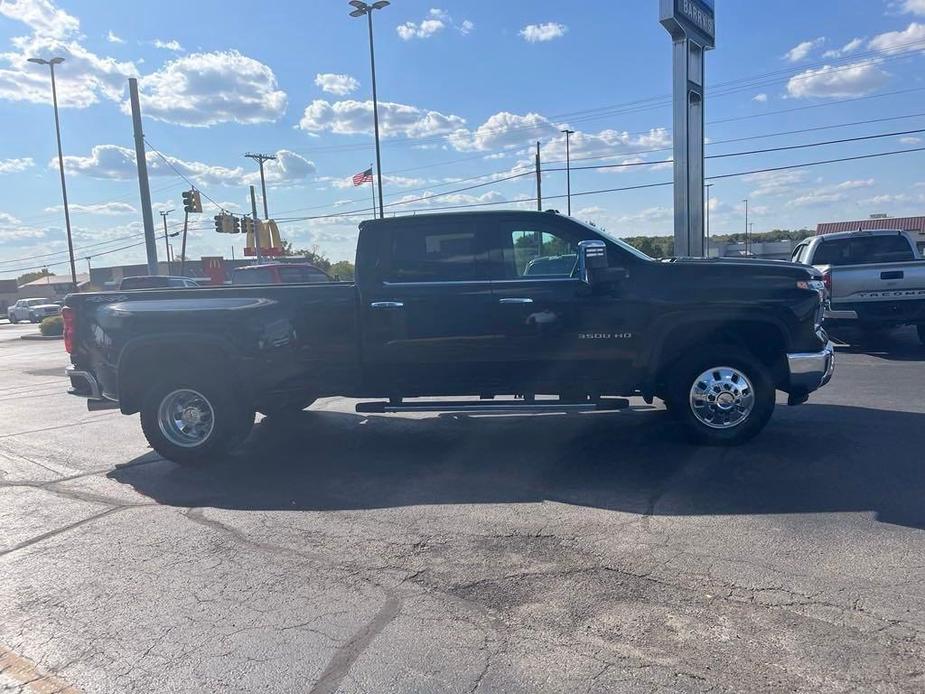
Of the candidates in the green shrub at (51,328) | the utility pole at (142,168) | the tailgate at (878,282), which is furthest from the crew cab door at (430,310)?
the green shrub at (51,328)

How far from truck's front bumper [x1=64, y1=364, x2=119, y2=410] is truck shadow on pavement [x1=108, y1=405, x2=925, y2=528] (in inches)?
24.6

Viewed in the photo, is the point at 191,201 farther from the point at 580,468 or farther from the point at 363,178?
the point at 580,468

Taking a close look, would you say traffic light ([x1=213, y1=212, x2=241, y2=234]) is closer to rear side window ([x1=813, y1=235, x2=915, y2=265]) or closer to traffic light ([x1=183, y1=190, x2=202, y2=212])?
traffic light ([x1=183, y1=190, x2=202, y2=212])

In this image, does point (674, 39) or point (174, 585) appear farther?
point (674, 39)

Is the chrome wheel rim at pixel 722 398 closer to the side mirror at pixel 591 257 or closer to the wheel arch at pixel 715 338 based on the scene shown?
the wheel arch at pixel 715 338

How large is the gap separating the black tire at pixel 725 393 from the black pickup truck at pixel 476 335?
0.01m

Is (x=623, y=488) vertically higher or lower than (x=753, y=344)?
lower

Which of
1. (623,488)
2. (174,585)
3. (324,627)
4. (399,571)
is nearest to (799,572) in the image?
(623,488)

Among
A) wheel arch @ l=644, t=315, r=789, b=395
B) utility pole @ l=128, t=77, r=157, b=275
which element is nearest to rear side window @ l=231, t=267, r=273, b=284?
utility pole @ l=128, t=77, r=157, b=275

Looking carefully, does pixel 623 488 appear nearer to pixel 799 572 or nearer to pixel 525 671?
pixel 799 572

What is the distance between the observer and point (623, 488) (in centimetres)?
541

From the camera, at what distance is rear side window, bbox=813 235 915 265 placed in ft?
40.7

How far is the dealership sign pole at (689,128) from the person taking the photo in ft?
50.9

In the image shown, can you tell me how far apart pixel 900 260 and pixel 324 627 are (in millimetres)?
12252
